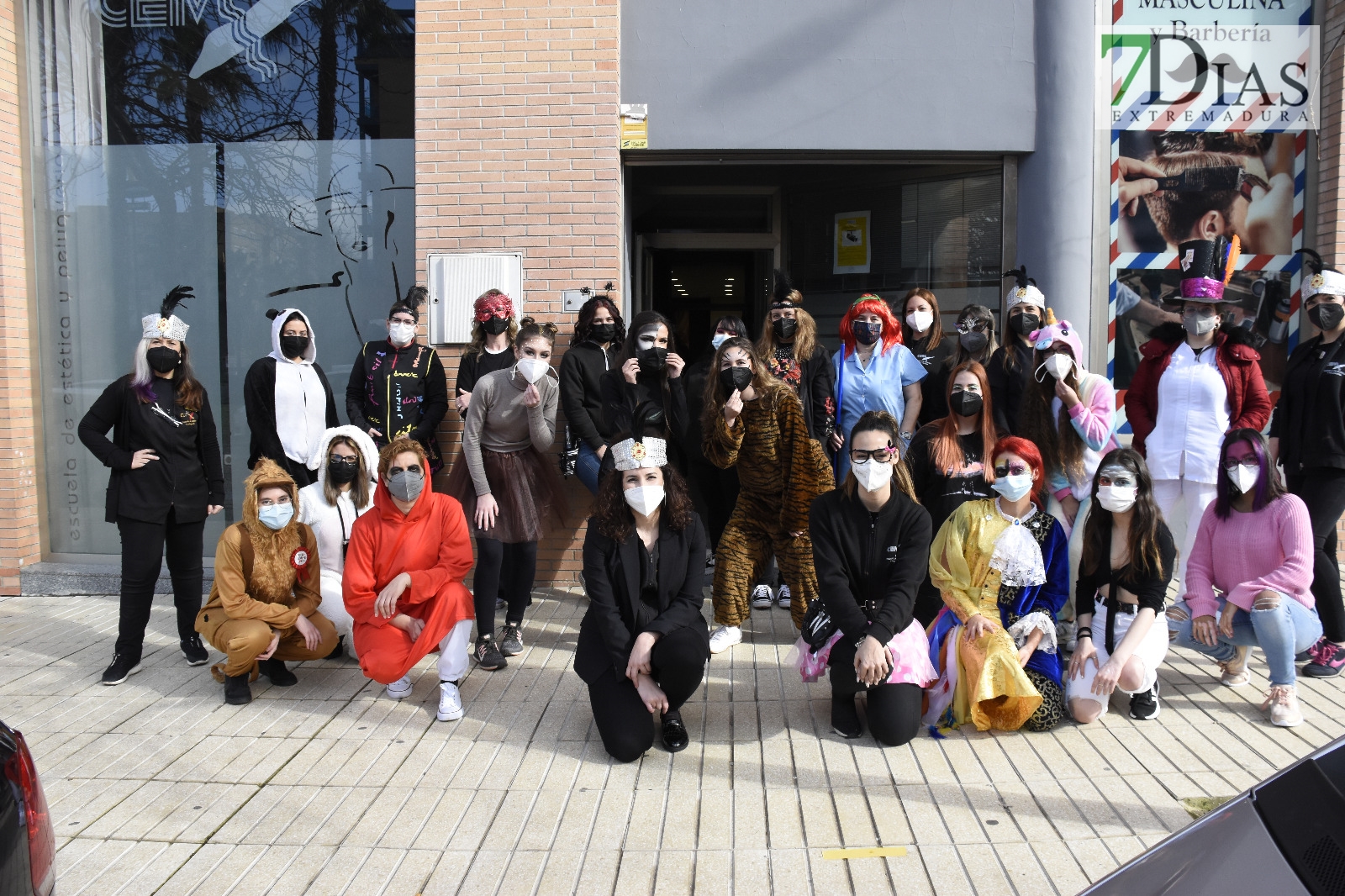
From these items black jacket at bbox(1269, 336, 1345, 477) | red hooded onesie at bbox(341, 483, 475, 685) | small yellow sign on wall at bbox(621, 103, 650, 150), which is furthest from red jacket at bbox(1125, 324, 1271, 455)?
red hooded onesie at bbox(341, 483, 475, 685)

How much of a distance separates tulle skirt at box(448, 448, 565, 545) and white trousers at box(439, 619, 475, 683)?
2.52 ft

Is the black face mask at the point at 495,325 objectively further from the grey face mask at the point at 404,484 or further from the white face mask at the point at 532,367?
the grey face mask at the point at 404,484

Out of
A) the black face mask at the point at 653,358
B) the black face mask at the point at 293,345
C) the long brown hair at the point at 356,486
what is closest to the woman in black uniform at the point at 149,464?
the black face mask at the point at 293,345

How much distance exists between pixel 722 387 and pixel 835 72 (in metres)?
2.93

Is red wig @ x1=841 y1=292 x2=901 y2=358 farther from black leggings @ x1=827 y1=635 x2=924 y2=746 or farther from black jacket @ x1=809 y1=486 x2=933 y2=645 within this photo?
black leggings @ x1=827 y1=635 x2=924 y2=746

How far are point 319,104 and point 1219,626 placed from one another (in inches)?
268

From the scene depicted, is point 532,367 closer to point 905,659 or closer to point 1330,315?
point 905,659

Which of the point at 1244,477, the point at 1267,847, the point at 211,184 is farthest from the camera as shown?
the point at 211,184

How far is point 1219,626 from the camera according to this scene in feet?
15.5

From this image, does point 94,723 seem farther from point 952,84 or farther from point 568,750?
point 952,84

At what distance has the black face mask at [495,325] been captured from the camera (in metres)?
6.14

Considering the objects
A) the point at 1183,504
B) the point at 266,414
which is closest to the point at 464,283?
the point at 266,414

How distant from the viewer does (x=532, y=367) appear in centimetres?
556

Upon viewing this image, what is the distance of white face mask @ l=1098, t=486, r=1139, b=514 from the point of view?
4.41 meters
